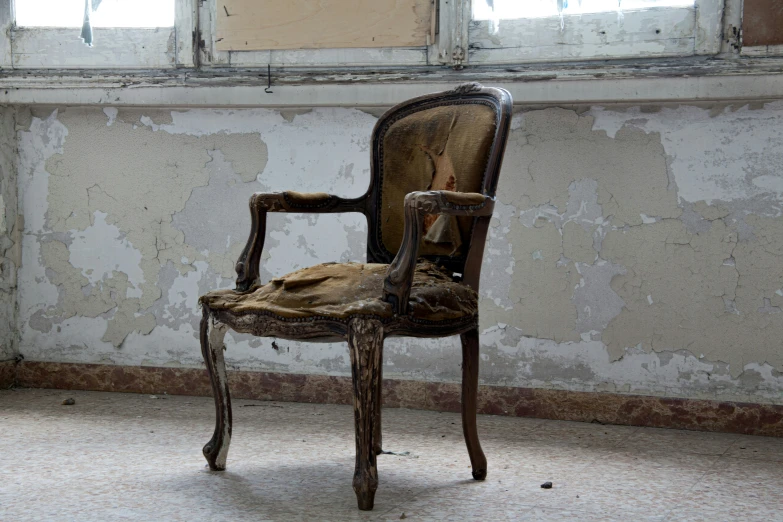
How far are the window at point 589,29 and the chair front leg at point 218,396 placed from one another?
1.64m

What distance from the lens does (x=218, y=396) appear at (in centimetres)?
236

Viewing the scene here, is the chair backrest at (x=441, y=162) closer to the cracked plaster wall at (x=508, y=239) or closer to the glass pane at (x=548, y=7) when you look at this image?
the cracked plaster wall at (x=508, y=239)

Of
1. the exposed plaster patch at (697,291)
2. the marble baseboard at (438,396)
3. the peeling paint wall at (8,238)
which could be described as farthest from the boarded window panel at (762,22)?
the peeling paint wall at (8,238)

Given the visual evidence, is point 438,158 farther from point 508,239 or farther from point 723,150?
point 723,150

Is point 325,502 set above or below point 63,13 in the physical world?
below

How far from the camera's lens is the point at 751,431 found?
2.93 metres

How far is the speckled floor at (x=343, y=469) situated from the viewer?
199cm

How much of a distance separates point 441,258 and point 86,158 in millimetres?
2020

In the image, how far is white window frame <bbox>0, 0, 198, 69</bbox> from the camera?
3.54 meters

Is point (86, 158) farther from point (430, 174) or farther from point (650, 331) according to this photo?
point (650, 331)

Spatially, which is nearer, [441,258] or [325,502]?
[325,502]

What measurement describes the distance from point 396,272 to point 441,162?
0.57 meters

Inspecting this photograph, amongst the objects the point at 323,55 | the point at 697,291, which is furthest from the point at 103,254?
the point at 697,291

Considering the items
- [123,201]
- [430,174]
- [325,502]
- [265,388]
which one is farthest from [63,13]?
[325,502]
